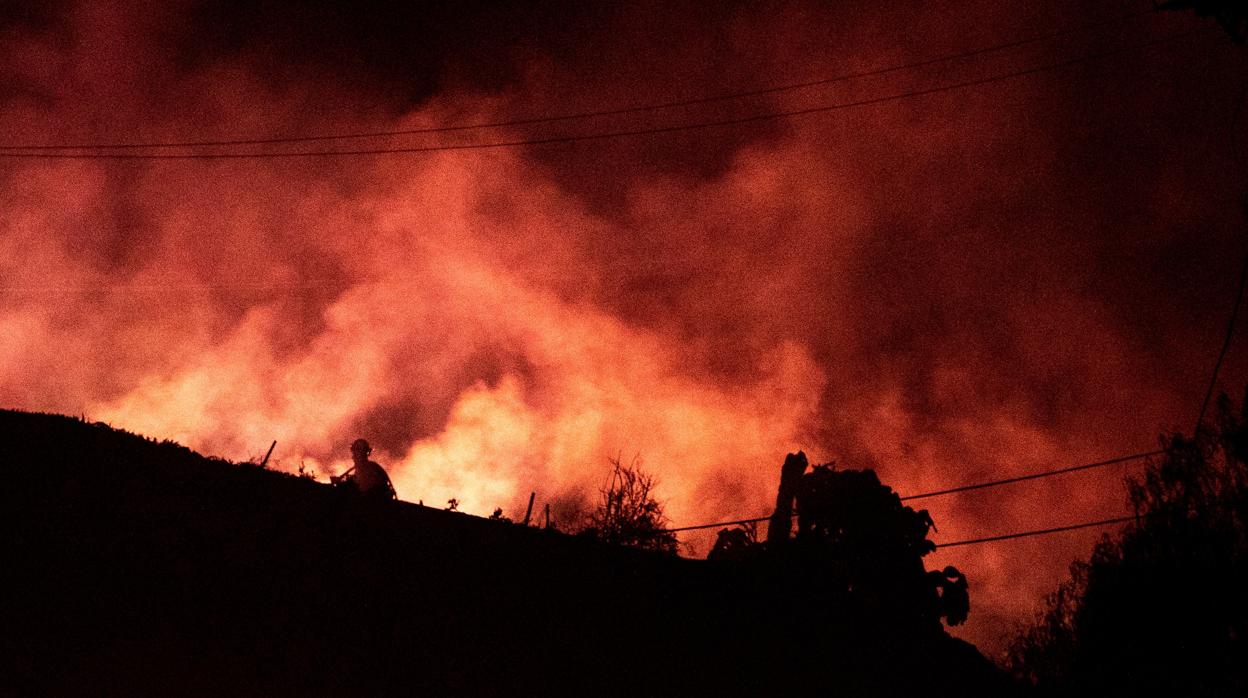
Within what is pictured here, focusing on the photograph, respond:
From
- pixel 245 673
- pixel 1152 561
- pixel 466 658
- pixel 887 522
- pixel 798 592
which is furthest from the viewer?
pixel 1152 561

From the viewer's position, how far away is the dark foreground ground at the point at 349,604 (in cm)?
1216

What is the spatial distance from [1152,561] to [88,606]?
38.4 metres

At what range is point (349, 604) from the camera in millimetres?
14414

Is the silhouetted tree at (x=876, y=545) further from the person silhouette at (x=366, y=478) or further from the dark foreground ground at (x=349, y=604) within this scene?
the person silhouette at (x=366, y=478)

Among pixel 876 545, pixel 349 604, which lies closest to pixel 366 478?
pixel 349 604

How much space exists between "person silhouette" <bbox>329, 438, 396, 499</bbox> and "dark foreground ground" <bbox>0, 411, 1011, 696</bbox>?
405 mm

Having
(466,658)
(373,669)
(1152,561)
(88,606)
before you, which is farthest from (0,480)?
(1152,561)

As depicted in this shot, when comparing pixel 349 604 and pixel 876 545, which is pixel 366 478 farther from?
pixel 876 545

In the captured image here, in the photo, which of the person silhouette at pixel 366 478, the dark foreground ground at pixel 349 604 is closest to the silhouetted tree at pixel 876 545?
the dark foreground ground at pixel 349 604

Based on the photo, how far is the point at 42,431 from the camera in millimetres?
16938

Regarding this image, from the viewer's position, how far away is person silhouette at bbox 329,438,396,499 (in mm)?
17406

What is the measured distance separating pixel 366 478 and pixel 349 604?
11.9ft

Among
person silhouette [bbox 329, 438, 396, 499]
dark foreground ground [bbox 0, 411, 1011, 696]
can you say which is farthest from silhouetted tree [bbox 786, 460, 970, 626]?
person silhouette [bbox 329, 438, 396, 499]

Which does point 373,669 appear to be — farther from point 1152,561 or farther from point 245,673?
point 1152,561
